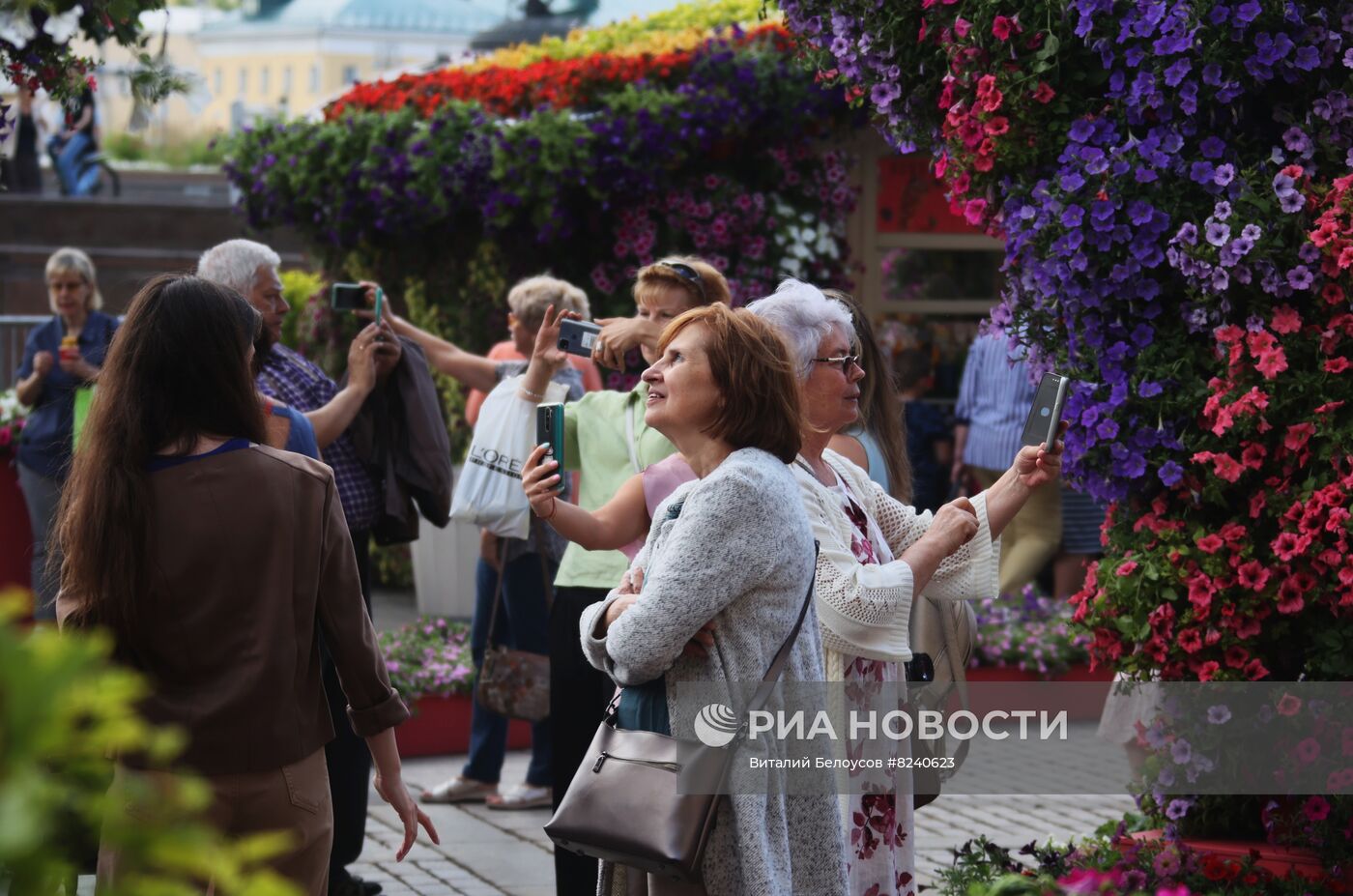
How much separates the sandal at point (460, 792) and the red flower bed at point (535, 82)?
507cm

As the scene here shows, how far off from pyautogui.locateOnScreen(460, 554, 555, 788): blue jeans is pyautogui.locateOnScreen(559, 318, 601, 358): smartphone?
1590mm

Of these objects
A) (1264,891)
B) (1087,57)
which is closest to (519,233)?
(1087,57)

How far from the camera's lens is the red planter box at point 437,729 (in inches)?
290

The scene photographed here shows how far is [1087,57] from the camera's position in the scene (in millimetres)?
4477

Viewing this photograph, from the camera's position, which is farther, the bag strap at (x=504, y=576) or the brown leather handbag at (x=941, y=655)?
the bag strap at (x=504, y=576)

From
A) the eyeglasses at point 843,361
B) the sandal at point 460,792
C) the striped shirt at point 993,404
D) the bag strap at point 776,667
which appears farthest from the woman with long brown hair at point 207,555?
the striped shirt at point 993,404

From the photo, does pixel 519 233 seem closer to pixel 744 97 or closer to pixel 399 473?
pixel 744 97

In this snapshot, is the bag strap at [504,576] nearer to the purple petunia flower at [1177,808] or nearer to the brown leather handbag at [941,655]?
the brown leather handbag at [941,655]

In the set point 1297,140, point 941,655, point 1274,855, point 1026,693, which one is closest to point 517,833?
point 941,655

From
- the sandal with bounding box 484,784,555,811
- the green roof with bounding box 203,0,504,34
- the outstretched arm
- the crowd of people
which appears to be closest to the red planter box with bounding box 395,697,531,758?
the sandal with bounding box 484,784,555,811

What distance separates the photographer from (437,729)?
741 centimetres

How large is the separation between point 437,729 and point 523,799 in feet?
3.70

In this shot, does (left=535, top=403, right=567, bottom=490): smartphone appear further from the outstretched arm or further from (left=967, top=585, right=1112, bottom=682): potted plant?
(left=967, top=585, right=1112, bottom=682): potted plant

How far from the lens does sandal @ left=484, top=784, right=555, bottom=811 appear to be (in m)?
6.39
